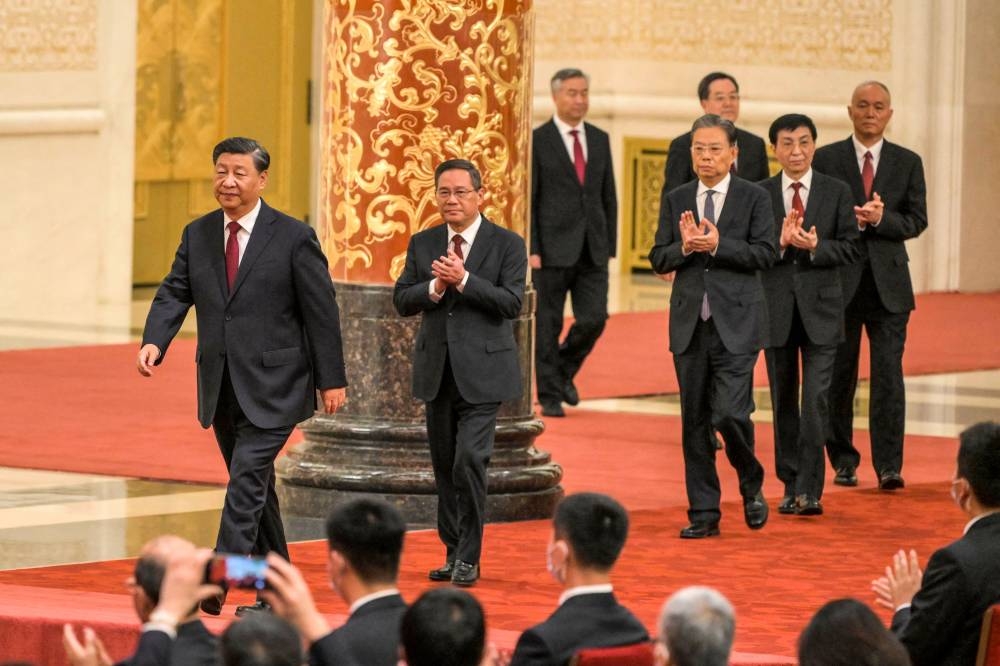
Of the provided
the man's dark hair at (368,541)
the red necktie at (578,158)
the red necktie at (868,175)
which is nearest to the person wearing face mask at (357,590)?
the man's dark hair at (368,541)

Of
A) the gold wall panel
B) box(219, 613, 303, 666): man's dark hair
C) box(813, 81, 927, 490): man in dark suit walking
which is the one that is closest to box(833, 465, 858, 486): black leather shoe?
box(813, 81, 927, 490): man in dark suit walking

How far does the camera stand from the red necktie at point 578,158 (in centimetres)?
1122

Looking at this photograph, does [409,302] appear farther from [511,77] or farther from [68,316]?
[68,316]

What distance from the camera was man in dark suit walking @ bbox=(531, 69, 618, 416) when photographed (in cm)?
1107

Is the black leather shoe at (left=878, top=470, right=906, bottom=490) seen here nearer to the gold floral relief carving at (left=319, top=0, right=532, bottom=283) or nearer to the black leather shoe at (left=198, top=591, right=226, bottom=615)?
the gold floral relief carving at (left=319, top=0, right=532, bottom=283)

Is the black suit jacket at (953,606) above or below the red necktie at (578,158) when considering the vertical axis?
below

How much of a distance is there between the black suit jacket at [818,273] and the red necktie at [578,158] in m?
2.76

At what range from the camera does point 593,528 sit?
4.31m

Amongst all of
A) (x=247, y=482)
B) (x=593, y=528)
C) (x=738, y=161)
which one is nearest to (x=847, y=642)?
(x=593, y=528)

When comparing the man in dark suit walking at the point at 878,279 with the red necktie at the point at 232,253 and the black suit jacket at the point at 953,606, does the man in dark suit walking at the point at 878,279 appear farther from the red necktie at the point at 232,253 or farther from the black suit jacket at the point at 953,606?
the black suit jacket at the point at 953,606

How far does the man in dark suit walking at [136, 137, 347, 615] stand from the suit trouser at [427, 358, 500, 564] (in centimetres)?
65

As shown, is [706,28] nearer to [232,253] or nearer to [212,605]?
[232,253]

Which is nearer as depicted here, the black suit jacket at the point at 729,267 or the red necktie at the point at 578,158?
the black suit jacket at the point at 729,267

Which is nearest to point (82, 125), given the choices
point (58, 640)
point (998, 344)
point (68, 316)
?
point (68, 316)
